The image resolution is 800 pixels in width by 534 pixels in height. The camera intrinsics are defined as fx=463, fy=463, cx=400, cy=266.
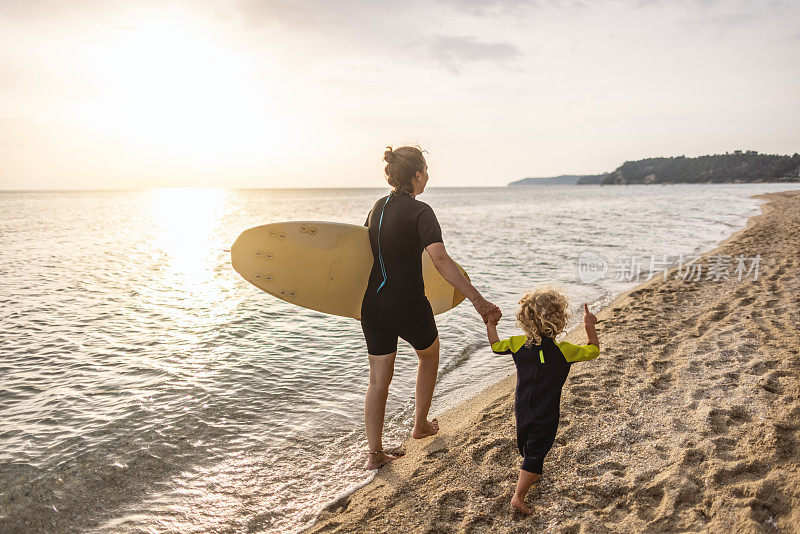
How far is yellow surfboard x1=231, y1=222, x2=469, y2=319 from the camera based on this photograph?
141 inches

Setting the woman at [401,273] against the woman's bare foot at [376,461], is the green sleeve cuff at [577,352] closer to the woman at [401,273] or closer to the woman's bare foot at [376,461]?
the woman at [401,273]

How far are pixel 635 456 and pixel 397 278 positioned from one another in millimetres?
1829

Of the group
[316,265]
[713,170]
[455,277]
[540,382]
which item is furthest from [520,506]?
[713,170]

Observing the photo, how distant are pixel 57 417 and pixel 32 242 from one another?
20.2m

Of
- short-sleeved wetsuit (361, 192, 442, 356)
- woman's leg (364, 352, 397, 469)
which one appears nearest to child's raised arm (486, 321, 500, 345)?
short-sleeved wetsuit (361, 192, 442, 356)

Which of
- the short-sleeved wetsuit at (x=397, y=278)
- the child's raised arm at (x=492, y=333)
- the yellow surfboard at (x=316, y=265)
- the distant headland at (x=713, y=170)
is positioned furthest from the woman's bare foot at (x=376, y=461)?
the distant headland at (x=713, y=170)

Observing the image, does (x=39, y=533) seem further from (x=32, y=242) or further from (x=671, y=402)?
(x=32, y=242)

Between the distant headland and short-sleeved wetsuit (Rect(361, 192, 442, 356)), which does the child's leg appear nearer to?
short-sleeved wetsuit (Rect(361, 192, 442, 356))

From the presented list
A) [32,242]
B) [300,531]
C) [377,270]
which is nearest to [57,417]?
[300,531]

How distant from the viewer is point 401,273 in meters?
2.89

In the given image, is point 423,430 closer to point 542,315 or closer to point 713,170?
point 542,315

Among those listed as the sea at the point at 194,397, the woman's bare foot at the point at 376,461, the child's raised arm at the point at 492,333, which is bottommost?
the sea at the point at 194,397

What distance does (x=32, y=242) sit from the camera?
65.6ft

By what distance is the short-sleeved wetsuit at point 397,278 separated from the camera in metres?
2.79
